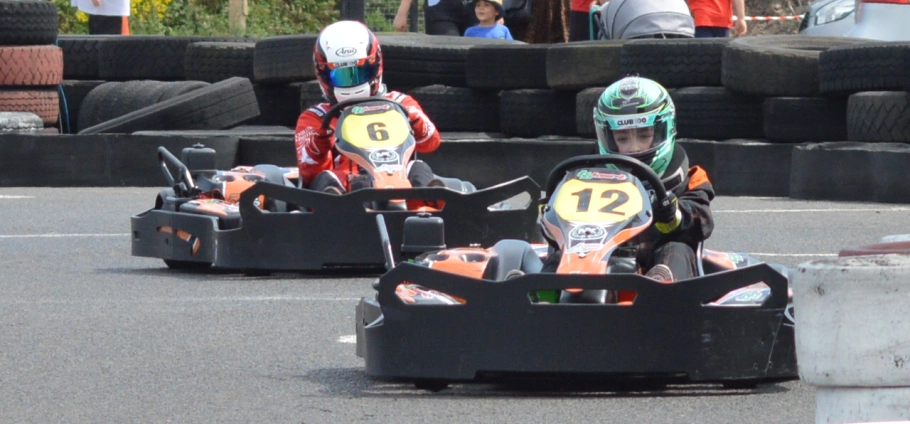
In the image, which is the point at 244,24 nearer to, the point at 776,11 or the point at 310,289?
the point at 776,11

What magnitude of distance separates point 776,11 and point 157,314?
18.8 meters

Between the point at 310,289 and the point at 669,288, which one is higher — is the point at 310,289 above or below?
below

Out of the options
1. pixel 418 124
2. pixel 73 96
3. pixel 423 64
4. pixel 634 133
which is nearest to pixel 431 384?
pixel 634 133

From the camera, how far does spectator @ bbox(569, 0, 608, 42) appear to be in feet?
40.4

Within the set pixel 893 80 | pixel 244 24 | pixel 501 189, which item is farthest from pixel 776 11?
pixel 501 189

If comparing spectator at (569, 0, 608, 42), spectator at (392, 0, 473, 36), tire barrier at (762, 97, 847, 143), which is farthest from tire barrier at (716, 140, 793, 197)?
spectator at (392, 0, 473, 36)

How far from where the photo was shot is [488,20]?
1296 centimetres

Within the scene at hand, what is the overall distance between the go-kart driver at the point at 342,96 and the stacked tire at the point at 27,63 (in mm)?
5239

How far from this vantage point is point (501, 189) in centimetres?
707

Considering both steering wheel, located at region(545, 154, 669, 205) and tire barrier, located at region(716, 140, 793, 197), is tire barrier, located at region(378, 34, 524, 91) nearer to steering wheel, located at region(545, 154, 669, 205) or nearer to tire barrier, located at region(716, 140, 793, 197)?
tire barrier, located at region(716, 140, 793, 197)

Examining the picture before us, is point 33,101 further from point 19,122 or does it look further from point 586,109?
point 586,109

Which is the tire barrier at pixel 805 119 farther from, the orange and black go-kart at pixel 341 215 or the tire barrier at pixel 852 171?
the orange and black go-kart at pixel 341 215

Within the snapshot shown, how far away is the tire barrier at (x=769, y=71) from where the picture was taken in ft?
34.1

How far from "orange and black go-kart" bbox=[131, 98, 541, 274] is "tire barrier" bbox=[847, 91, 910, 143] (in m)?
3.23
